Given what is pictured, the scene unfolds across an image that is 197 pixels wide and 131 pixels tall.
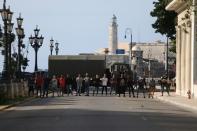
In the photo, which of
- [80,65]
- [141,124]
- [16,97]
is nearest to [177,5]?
[80,65]

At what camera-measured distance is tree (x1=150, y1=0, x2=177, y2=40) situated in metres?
72.6

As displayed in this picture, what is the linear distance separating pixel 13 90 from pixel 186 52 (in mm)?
17368

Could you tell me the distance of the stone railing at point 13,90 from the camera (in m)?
41.9

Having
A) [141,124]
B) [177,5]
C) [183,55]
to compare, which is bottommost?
[141,124]

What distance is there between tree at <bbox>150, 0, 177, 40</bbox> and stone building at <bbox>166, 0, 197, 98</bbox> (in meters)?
10.1

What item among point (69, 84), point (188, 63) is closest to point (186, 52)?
point (188, 63)

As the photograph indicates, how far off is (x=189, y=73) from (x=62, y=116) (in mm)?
29872

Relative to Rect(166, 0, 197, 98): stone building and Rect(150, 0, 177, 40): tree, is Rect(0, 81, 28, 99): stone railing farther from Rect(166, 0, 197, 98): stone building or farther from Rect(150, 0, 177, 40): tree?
Rect(150, 0, 177, 40): tree

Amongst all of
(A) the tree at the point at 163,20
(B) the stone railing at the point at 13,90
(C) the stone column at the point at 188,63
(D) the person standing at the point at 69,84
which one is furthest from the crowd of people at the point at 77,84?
(A) the tree at the point at 163,20

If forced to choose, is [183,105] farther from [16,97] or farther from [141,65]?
[141,65]

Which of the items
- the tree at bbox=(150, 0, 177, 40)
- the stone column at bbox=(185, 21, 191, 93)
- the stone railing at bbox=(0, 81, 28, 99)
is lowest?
the stone railing at bbox=(0, 81, 28, 99)

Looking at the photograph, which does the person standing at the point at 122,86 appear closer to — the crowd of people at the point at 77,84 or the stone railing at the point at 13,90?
the crowd of people at the point at 77,84

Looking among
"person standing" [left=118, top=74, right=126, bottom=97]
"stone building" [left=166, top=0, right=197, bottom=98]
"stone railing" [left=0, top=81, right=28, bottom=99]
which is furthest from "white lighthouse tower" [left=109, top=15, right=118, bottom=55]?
"stone railing" [left=0, top=81, right=28, bottom=99]

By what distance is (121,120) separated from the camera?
81.5 ft
